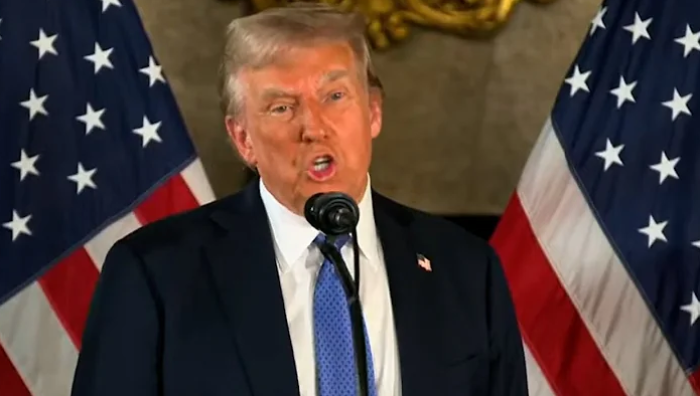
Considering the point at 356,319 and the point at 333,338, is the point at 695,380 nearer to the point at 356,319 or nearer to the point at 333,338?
the point at 333,338

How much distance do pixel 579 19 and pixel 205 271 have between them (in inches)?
60.9

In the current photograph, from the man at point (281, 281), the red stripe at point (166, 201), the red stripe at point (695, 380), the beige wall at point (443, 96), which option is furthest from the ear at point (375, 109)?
the beige wall at point (443, 96)

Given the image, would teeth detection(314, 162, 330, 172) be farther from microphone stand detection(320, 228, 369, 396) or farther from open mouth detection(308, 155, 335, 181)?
microphone stand detection(320, 228, 369, 396)

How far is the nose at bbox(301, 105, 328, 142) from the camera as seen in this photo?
129 centimetres

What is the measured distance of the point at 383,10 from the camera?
8.33 ft

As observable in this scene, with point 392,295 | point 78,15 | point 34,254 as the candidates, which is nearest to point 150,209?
point 34,254

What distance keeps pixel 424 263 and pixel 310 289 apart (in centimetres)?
18

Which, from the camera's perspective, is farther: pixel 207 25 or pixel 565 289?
pixel 207 25

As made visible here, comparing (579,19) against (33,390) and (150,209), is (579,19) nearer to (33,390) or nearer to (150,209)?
(150,209)

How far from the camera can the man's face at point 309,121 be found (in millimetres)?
1293

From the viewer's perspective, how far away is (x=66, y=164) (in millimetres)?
→ 2162

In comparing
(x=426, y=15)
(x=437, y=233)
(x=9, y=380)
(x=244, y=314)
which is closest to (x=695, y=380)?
(x=437, y=233)

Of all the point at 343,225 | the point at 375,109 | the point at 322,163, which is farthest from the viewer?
the point at 375,109

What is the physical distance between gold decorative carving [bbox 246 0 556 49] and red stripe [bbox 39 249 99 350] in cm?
81
